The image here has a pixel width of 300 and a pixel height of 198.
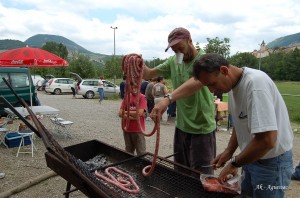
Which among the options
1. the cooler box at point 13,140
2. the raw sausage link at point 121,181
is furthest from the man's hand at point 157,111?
the cooler box at point 13,140

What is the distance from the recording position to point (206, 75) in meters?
1.90

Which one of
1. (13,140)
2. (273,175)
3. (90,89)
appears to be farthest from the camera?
(90,89)

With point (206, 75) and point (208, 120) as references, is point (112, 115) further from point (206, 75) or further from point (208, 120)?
point (206, 75)

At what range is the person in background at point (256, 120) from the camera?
5.76 ft

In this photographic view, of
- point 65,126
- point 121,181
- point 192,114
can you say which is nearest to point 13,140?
point 65,126

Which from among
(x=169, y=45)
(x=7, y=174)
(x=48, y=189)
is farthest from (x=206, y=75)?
(x=7, y=174)

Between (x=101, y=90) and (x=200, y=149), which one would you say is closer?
(x=200, y=149)

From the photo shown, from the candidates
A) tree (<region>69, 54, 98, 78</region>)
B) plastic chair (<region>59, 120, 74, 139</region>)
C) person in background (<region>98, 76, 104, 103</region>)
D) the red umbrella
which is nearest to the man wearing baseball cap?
plastic chair (<region>59, 120, 74, 139</region>)

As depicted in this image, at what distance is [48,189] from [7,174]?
1177mm

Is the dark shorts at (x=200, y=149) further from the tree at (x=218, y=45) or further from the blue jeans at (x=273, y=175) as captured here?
the tree at (x=218, y=45)

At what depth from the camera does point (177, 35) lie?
9.14 feet

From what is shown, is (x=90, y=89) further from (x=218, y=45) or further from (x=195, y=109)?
(x=195, y=109)

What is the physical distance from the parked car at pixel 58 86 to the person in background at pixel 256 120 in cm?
2465

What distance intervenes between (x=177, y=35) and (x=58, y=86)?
2401 centimetres
